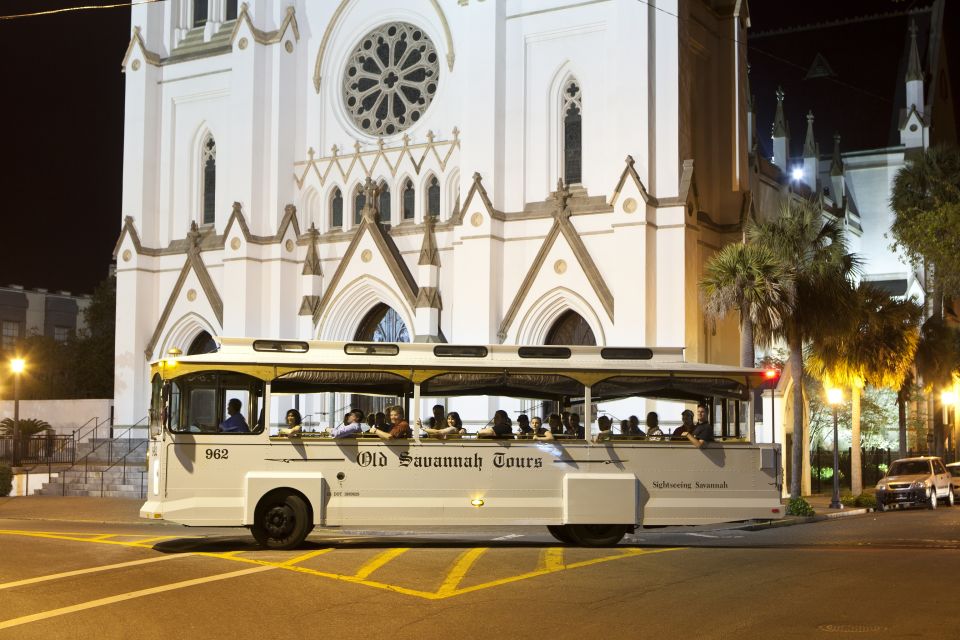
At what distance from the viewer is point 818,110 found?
68.4 m

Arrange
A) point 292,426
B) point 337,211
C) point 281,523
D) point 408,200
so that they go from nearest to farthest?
1. point 281,523
2. point 292,426
3. point 408,200
4. point 337,211

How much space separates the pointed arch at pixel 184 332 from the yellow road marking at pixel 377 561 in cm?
2576

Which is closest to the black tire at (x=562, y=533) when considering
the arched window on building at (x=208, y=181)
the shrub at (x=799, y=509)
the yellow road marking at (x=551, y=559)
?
the yellow road marking at (x=551, y=559)

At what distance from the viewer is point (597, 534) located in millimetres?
18250

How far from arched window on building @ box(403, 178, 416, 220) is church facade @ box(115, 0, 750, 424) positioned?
1.8 inches

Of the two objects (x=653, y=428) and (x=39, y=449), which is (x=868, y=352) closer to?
(x=653, y=428)

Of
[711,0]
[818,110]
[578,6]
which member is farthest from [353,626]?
[818,110]

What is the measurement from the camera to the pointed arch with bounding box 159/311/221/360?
137ft

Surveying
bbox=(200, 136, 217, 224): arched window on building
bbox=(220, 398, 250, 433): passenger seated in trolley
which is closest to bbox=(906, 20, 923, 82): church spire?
bbox=(200, 136, 217, 224): arched window on building

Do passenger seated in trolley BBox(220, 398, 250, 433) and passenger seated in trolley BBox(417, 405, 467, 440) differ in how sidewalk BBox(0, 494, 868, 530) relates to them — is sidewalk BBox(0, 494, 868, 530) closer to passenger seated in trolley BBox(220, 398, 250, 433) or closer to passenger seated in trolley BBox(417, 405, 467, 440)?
passenger seated in trolley BBox(220, 398, 250, 433)

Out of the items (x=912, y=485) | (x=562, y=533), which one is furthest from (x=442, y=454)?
(x=912, y=485)

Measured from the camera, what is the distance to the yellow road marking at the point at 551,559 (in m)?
15.2

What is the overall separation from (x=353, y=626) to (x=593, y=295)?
24347 mm

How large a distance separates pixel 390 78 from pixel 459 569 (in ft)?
90.7
